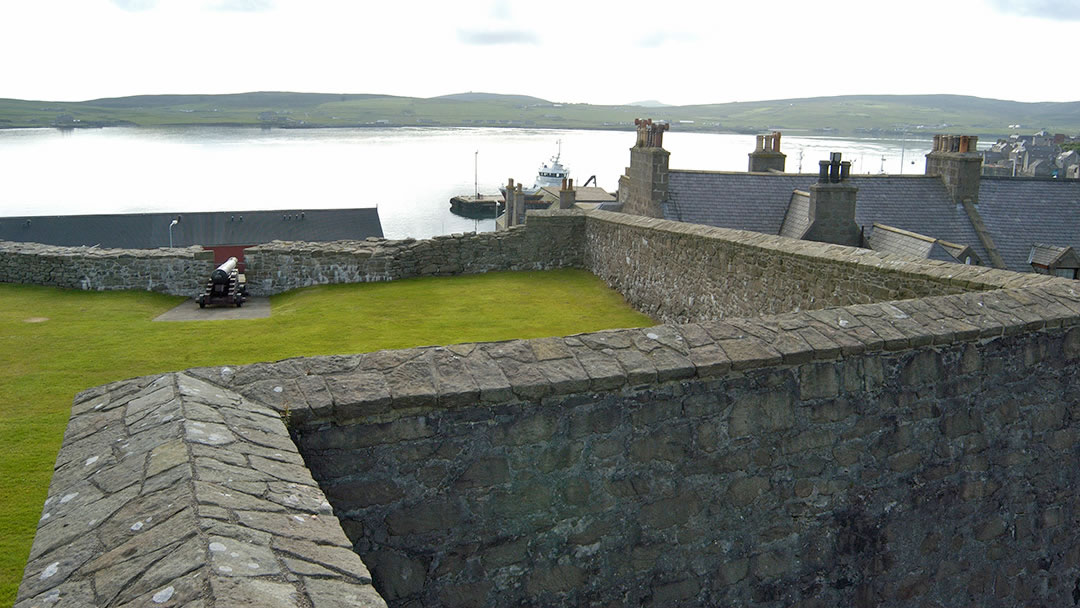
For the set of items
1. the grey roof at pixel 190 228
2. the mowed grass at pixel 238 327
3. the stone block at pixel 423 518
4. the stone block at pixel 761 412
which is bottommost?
the grey roof at pixel 190 228

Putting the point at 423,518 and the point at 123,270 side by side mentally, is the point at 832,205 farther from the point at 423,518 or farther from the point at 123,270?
the point at 423,518

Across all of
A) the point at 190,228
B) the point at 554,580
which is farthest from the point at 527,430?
the point at 190,228

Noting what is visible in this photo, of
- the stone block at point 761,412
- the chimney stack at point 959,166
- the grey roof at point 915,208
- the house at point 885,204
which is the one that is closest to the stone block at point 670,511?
the stone block at point 761,412

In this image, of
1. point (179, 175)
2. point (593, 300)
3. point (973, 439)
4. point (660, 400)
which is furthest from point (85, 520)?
point (179, 175)

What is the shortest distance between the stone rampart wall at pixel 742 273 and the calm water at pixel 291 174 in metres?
65.4

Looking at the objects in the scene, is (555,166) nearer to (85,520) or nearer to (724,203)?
(724,203)

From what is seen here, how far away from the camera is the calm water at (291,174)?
92.4m

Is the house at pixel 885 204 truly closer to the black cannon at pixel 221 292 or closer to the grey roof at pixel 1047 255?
the grey roof at pixel 1047 255

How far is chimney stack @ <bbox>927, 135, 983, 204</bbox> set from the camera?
25312mm

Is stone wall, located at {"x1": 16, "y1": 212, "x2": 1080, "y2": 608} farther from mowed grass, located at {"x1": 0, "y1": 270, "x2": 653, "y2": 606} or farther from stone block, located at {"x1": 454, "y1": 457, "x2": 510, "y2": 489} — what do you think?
mowed grass, located at {"x1": 0, "y1": 270, "x2": 653, "y2": 606}

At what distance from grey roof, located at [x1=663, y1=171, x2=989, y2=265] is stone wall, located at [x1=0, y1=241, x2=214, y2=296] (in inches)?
498

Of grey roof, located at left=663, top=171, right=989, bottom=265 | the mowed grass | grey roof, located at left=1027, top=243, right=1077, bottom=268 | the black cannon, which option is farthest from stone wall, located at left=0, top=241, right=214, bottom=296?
grey roof, located at left=1027, top=243, right=1077, bottom=268

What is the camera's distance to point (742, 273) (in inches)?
394

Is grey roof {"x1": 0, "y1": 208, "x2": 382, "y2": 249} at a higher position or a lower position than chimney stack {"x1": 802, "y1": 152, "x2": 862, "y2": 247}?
lower
